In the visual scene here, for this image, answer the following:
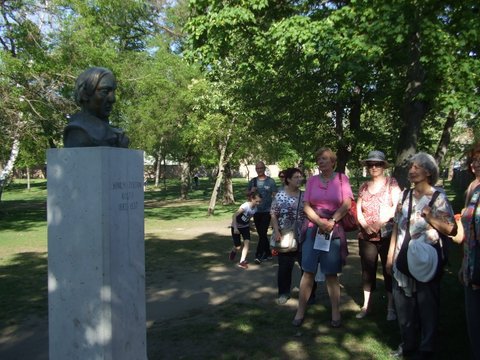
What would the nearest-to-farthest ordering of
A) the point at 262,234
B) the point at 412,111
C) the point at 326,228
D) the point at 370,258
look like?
1. the point at 326,228
2. the point at 370,258
3. the point at 262,234
4. the point at 412,111

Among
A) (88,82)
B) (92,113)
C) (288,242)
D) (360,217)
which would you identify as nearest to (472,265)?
(360,217)

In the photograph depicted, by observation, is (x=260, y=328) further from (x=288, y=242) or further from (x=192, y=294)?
(x=192, y=294)

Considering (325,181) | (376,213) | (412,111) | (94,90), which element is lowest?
(376,213)

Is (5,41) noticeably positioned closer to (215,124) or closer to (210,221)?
(215,124)

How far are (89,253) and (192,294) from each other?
3.58 m

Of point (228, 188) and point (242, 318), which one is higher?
point (228, 188)

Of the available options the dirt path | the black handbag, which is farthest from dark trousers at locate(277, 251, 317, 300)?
the black handbag

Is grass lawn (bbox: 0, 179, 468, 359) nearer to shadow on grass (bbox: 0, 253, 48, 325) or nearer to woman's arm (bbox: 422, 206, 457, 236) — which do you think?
shadow on grass (bbox: 0, 253, 48, 325)

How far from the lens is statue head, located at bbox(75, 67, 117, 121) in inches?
169

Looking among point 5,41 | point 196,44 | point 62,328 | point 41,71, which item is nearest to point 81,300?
point 62,328

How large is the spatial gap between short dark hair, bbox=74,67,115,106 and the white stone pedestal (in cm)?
59

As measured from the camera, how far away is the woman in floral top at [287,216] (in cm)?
655

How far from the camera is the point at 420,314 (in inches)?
175

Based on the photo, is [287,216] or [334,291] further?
[287,216]
